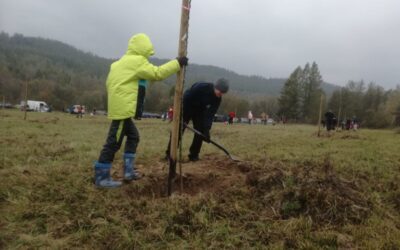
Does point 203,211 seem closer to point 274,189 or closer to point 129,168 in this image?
point 274,189

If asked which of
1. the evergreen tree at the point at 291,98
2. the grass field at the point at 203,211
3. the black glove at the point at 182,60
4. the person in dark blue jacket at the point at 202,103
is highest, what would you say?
the evergreen tree at the point at 291,98

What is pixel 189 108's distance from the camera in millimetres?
6801

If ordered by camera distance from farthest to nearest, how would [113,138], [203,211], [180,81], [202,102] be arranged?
[202,102]
[113,138]
[180,81]
[203,211]

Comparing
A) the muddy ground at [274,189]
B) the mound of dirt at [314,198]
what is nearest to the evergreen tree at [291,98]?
the muddy ground at [274,189]

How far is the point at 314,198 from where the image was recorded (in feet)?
13.5

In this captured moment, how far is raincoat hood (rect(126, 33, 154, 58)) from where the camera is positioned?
15.9ft

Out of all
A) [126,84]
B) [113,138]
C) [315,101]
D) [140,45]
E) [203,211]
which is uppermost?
[315,101]

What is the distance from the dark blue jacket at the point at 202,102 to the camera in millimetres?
6699

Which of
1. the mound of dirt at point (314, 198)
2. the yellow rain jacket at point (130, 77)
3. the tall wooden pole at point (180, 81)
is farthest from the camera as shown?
the yellow rain jacket at point (130, 77)

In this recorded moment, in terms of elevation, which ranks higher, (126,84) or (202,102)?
(126,84)

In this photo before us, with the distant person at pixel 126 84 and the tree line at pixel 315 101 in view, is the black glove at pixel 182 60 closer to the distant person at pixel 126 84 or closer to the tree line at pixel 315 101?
the distant person at pixel 126 84

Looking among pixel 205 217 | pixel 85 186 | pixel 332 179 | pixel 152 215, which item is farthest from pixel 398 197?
pixel 85 186

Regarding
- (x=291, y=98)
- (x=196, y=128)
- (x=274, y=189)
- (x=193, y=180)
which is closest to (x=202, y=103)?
(x=196, y=128)

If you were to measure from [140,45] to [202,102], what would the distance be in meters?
2.17
